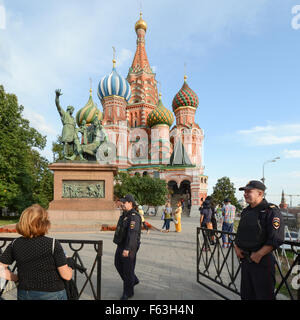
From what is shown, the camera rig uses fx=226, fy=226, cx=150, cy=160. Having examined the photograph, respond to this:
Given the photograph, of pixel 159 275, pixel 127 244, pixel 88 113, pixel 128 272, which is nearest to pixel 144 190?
pixel 159 275

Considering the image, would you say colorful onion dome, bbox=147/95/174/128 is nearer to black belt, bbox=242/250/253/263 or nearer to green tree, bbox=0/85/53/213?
green tree, bbox=0/85/53/213

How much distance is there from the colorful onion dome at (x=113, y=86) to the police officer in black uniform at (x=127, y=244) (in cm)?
3849

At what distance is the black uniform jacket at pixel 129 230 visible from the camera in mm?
4035

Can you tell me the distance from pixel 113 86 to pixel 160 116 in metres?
9.86

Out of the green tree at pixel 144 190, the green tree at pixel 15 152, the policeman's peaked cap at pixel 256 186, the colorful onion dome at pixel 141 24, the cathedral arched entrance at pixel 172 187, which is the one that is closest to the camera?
the policeman's peaked cap at pixel 256 186

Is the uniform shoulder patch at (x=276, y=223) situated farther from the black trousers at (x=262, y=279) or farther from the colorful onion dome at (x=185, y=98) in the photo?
the colorful onion dome at (x=185, y=98)

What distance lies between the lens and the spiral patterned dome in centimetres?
3988

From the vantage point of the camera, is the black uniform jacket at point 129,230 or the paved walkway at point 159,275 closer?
the black uniform jacket at point 129,230

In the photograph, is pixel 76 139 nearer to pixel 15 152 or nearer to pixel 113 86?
pixel 15 152

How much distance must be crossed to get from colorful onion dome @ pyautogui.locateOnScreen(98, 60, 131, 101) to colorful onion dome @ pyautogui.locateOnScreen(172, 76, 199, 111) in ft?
32.7

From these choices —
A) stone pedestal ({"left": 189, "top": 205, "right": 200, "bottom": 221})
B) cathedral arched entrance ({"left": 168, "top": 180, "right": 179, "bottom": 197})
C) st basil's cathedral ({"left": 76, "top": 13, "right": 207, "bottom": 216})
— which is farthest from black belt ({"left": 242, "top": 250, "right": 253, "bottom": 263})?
cathedral arched entrance ({"left": 168, "top": 180, "right": 179, "bottom": 197})

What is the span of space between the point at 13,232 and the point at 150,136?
104 ft

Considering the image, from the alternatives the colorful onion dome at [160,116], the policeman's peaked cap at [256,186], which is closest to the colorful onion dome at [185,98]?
the colorful onion dome at [160,116]
